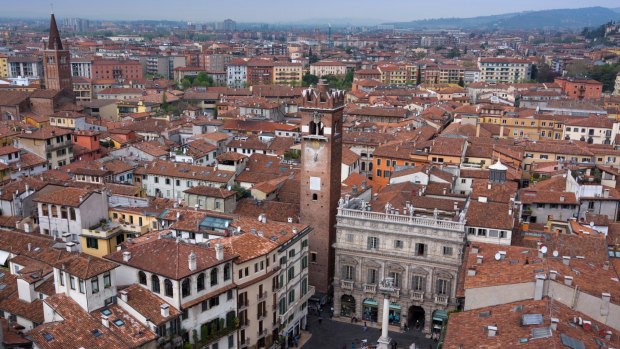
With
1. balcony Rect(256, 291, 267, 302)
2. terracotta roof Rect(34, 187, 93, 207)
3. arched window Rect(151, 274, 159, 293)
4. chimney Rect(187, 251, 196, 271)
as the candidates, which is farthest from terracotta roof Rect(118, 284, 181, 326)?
terracotta roof Rect(34, 187, 93, 207)

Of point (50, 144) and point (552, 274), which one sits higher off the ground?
point (552, 274)

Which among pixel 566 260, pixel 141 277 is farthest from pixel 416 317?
pixel 141 277

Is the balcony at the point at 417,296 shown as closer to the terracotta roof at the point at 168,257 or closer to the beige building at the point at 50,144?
the terracotta roof at the point at 168,257

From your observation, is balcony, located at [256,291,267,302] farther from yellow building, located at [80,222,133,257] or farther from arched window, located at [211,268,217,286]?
yellow building, located at [80,222,133,257]

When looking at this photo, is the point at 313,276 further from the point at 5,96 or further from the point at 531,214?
the point at 5,96

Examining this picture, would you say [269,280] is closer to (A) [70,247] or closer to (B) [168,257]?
(B) [168,257]

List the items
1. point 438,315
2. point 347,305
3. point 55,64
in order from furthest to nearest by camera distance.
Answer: point 55,64 → point 347,305 → point 438,315
